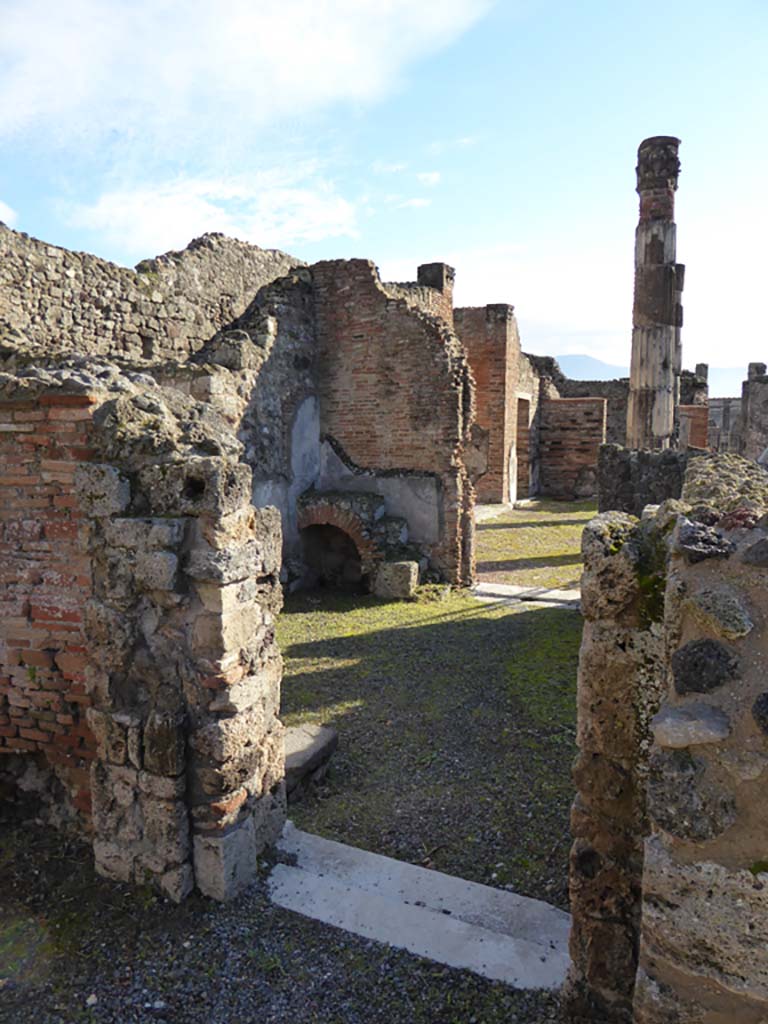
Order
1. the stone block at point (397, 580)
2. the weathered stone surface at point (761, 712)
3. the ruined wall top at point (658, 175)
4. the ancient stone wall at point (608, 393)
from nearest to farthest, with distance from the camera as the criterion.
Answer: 1. the weathered stone surface at point (761, 712)
2. the stone block at point (397, 580)
3. the ruined wall top at point (658, 175)
4. the ancient stone wall at point (608, 393)

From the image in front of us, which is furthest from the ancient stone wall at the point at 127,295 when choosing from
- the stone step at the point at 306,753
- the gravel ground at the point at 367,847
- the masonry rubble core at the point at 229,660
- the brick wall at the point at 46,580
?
the gravel ground at the point at 367,847

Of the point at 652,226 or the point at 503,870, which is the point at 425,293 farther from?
the point at 503,870

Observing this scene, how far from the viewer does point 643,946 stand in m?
1.76

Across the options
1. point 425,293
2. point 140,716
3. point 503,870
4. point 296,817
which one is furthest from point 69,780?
point 425,293

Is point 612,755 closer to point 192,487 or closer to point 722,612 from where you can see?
point 722,612

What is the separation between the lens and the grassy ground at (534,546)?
1154 cm

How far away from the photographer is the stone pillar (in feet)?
43.8

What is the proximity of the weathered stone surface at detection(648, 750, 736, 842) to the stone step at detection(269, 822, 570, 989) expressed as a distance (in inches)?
67.2

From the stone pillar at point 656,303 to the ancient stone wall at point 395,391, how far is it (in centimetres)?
538

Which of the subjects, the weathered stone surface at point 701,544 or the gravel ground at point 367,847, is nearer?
the weathered stone surface at point 701,544

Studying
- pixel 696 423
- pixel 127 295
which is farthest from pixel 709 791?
pixel 696 423

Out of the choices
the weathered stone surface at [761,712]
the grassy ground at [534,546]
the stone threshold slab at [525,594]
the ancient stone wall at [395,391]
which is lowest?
A: the stone threshold slab at [525,594]

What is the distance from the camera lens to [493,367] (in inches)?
750

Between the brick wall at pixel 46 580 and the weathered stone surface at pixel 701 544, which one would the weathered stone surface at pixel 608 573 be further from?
the brick wall at pixel 46 580
